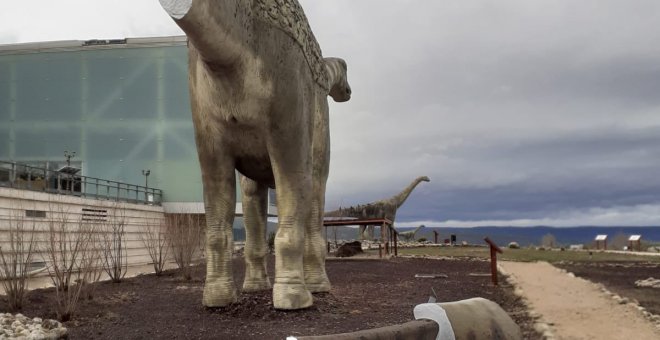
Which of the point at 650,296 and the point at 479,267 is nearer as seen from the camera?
the point at 650,296

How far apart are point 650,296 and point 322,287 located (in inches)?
219

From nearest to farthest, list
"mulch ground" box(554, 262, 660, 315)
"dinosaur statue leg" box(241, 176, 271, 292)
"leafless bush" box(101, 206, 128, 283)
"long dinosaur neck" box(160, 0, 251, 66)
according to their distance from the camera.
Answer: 1. "long dinosaur neck" box(160, 0, 251, 66)
2. "dinosaur statue leg" box(241, 176, 271, 292)
3. "mulch ground" box(554, 262, 660, 315)
4. "leafless bush" box(101, 206, 128, 283)

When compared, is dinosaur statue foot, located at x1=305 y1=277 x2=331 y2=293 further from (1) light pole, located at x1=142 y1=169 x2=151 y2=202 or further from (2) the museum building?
(2) the museum building

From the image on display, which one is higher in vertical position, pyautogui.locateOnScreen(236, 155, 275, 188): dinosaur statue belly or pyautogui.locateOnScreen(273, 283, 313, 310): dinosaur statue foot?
pyautogui.locateOnScreen(236, 155, 275, 188): dinosaur statue belly

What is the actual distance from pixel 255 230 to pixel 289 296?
188cm

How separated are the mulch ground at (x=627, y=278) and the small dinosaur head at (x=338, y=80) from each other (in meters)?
5.51

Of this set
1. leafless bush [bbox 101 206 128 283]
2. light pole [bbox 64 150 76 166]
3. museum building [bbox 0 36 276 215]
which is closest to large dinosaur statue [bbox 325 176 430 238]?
museum building [bbox 0 36 276 215]

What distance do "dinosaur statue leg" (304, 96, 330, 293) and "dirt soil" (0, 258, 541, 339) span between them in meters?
0.32

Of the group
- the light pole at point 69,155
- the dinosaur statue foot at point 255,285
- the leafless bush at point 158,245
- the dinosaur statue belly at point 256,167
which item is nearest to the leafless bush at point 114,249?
the leafless bush at point 158,245

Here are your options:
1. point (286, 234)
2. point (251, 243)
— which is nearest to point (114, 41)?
point (251, 243)

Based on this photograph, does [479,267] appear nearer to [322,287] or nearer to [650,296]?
[650,296]

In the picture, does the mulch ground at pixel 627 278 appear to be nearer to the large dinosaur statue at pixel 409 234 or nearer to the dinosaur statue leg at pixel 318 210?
the dinosaur statue leg at pixel 318 210

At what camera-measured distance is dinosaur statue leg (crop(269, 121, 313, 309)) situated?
6668 mm

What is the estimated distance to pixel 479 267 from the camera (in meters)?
16.9
